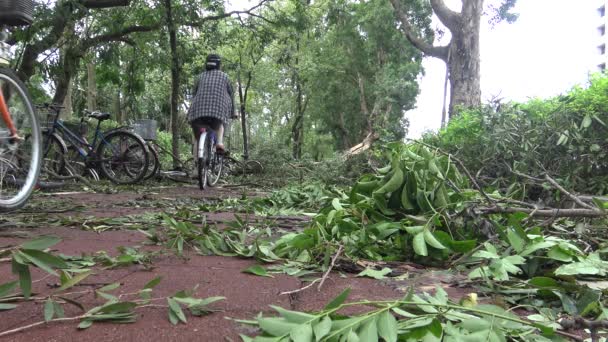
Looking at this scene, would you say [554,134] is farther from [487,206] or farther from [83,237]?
[83,237]

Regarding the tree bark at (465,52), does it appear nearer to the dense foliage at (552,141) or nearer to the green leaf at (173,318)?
the dense foliage at (552,141)

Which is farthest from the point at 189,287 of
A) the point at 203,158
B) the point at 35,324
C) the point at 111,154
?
the point at 111,154

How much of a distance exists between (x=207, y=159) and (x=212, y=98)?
97 centimetres

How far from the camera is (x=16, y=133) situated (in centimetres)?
359

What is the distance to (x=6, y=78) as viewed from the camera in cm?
331

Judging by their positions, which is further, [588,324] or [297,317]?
[297,317]

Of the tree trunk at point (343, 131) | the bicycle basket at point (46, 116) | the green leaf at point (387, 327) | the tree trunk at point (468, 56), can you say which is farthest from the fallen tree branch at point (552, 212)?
the tree trunk at point (343, 131)

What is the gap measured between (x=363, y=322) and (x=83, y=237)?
2.10 m

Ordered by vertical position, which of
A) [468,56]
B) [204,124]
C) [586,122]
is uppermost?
[468,56]

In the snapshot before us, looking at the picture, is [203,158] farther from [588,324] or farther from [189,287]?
[588,324]

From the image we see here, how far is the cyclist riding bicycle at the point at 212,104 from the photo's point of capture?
7695mm

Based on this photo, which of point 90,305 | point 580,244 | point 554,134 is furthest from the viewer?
point 554,134

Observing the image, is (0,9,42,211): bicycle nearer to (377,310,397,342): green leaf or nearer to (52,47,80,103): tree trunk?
(377,310,397,342): green leaf

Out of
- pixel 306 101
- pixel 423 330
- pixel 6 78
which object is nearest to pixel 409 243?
pixel 423 330
